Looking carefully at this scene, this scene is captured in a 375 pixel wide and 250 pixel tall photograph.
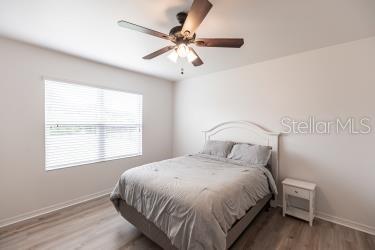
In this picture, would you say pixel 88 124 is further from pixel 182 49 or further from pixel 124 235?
pixel 182 49

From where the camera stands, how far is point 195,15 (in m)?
1.41

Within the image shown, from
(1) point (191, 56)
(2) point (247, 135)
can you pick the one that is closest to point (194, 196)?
(1) point (191, 56)

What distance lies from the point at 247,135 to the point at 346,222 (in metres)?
1.71

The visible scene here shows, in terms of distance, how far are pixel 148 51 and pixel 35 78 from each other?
1595 millimetres

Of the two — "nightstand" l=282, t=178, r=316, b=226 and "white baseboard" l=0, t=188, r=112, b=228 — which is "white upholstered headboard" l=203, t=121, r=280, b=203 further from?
"white baseboard" l=0, t=188, r=112, b=228

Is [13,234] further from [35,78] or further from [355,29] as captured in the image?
[355,29]

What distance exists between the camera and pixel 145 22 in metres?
1.93

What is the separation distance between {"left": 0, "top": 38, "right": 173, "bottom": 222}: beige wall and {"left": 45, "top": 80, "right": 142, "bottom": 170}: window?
0.11m

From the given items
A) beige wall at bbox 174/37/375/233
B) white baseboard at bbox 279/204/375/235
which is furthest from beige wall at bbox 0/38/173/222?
white baseboard at bbox 279/204/375/235

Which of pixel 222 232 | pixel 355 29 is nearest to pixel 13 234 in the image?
pixel 222 232

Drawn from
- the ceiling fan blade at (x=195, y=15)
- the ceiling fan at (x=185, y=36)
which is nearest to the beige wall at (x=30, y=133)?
the ceiling fan at (x=185, y=36)

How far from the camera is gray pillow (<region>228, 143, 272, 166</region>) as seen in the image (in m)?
2.73

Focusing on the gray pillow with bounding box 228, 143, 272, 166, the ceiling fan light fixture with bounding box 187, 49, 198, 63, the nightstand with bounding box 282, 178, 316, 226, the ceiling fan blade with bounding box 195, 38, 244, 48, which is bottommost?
the nightstand with bounding box 282, 178, 316, 226

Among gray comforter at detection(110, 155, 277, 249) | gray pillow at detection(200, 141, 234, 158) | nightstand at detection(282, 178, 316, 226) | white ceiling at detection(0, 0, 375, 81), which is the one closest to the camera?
gray comforter at detection(110, 155, 277, 249)
